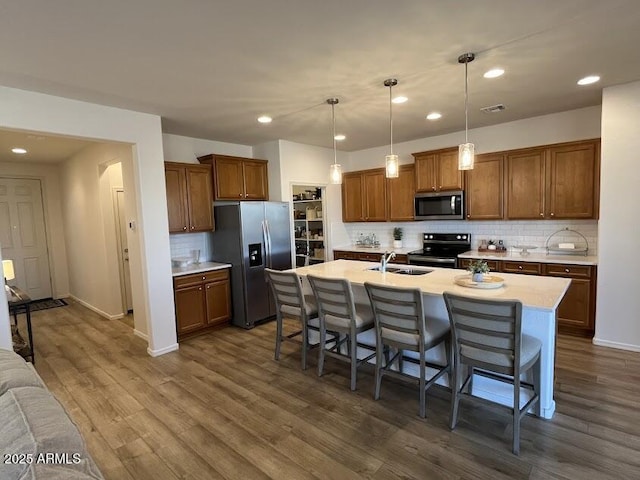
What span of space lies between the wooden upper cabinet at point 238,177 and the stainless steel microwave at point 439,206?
2436 millimetres

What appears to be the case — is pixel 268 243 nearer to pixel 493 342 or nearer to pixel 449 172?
pixel 449 172

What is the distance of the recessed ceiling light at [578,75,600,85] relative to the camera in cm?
317

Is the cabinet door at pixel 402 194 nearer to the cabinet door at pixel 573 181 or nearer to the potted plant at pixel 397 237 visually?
the potted plant at pixel 397 237

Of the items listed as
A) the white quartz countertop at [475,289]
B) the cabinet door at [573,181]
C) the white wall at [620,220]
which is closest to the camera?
the white quartz countertop at [475,289]

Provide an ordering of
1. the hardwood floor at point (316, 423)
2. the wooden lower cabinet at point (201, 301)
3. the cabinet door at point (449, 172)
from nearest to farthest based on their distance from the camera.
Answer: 1. the hardwood floor at point (316, 423)
2. the wooden lower cabinet at point (201, 301)
3. the cabinet door at point (449, 172)

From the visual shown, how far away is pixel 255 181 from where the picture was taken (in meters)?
5.33

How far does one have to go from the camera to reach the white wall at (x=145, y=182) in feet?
10.4

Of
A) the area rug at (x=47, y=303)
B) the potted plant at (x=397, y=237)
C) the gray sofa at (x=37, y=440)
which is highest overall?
the potted plant at (x=397, y=237)

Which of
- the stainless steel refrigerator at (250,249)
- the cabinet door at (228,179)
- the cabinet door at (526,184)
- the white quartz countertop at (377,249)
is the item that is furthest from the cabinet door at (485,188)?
the cabinet door at (228,179)

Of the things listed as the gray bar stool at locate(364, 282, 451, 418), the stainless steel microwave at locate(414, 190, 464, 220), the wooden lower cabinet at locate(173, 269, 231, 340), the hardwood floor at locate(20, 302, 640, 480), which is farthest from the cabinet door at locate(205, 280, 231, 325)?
the stainless steel microwave at locate(414, 190, 464, 220)

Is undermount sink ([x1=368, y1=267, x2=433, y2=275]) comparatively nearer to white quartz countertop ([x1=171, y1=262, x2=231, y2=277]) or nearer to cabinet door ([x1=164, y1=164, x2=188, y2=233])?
white quartz countertop ([x1=171, y1=262, x2=231, y2=277])

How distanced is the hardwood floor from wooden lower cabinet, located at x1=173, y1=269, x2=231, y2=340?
63 cm

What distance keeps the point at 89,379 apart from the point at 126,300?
232 cm

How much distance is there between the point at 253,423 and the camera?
2582 mm
